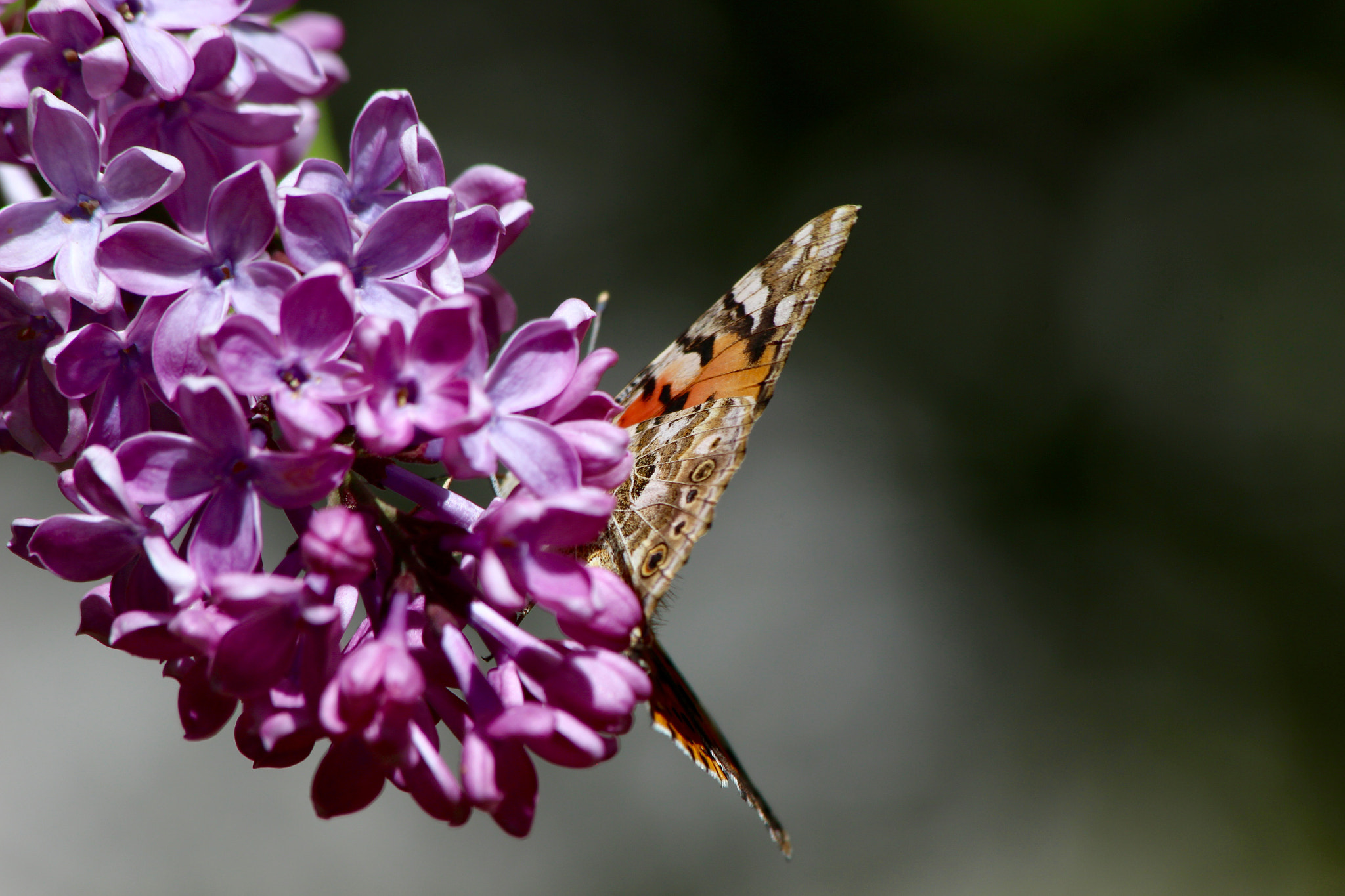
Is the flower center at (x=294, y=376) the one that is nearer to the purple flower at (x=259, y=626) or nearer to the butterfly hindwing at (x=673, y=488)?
the purple flower at (x=259, y=626)

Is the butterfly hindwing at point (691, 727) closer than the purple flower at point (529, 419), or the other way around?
the purple flower at point (529, 419)

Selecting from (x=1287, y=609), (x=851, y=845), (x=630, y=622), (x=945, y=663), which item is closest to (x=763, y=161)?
(x=945, y=663)

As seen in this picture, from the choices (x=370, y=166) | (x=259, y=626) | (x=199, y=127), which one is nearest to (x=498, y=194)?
(x=370, y=166)

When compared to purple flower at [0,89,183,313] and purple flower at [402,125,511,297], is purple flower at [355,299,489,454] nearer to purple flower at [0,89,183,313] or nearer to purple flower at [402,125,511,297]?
purple flower at [402,125,511,297]

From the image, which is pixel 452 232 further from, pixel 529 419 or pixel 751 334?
pixel 751 334

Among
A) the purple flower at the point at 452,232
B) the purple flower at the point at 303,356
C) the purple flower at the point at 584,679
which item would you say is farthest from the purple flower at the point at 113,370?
the purple flower at the point at 584,679

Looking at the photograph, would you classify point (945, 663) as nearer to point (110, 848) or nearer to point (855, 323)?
point (855, 323)
